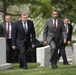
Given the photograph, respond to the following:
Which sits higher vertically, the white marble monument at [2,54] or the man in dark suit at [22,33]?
the man in dark suit at [22,33]

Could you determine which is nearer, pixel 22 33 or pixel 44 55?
pixel 22 33

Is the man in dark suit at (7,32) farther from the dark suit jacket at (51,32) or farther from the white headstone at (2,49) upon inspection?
the dark suit jacket at (51,32)

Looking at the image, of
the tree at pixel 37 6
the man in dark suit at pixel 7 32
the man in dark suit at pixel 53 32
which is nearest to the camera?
the man in dark suit at pixel 53 32

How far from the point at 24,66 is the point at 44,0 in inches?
415

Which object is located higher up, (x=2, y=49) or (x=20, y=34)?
(x=20, y=34)

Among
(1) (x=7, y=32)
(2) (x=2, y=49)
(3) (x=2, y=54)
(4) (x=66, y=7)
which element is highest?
(4) (x=66, y=7)

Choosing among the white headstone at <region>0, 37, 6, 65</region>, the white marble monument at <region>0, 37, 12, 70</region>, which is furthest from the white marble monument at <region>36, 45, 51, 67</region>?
the white headstone at <region>0, 37, 6, 65</region>

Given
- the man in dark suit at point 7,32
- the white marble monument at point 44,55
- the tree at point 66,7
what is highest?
the tree at point 66,7

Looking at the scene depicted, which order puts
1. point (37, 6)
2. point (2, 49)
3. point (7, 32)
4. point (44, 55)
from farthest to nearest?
point (37, 6), point (44, 55), point (7, 32), point (2, 49)

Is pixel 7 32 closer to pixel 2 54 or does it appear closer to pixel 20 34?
pixel 2 54

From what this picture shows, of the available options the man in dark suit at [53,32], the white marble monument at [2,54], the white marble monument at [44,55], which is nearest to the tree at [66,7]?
the white marble monument at [44,55]

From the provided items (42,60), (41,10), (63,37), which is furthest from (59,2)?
(63,37)

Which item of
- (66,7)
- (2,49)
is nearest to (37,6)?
(66,7)

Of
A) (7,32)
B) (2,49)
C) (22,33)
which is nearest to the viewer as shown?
(22,33)
